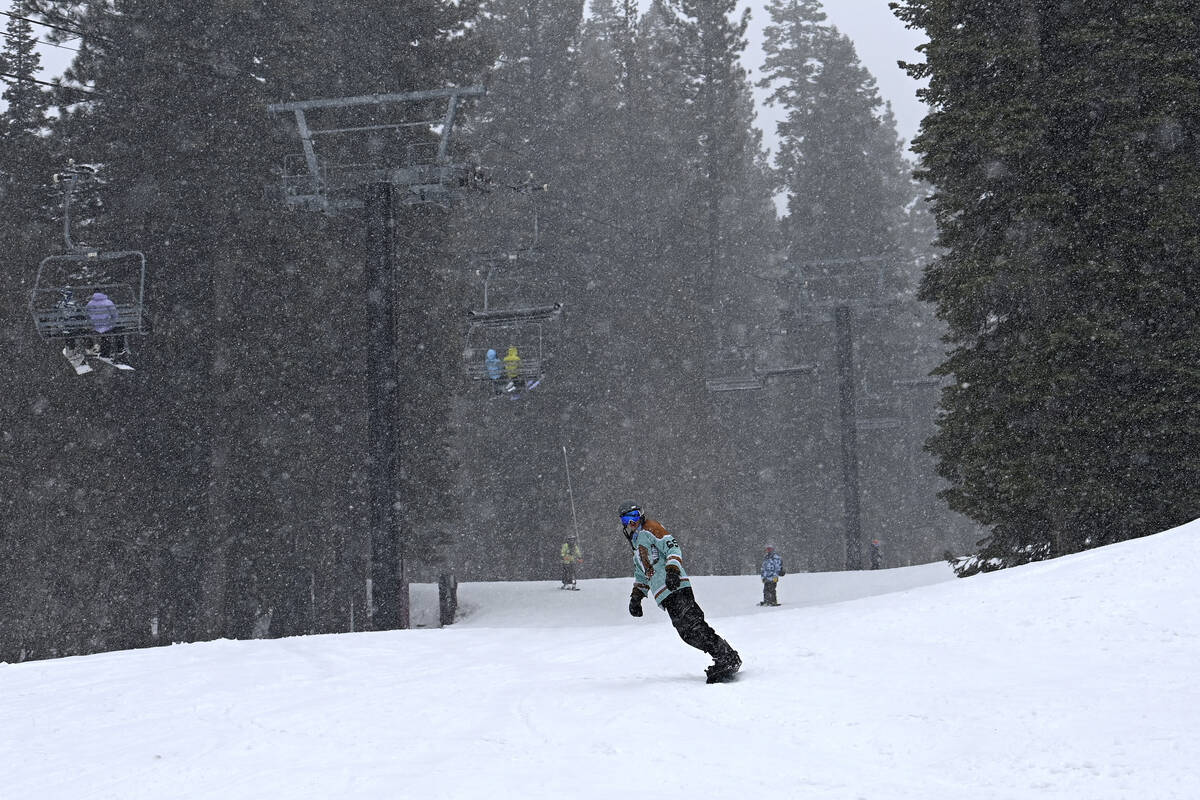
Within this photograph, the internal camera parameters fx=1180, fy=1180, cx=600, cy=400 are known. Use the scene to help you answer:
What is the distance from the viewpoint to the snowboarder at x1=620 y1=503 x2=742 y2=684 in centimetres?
969

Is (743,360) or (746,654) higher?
(743,360)

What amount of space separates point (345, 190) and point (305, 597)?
40.9ft

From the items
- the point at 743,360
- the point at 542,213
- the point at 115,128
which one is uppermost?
the point at 542,213

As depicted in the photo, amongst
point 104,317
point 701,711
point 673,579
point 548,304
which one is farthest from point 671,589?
point 548,304

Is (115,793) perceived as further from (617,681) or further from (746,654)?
(746,654)

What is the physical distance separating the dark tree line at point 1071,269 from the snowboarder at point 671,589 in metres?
7.38

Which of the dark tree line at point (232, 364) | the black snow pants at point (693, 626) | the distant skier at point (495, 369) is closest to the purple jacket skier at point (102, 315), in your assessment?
the dark tree line at point (232, 364)

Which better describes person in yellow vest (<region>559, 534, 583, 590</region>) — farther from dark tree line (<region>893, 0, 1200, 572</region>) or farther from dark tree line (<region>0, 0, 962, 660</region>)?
dark tree line (<region>893, 0, 1200, 572</region>)

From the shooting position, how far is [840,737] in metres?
7.63

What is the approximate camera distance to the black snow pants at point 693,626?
31.7ft

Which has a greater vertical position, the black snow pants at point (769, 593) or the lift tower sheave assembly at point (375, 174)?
the lift tower sheave assembly at point (375, 174)

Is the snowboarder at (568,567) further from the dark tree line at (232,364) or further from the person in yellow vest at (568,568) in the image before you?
the dark tree line at (232,364)

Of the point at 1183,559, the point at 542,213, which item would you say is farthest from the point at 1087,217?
the point at 542,213

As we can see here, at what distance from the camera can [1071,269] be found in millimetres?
15773
